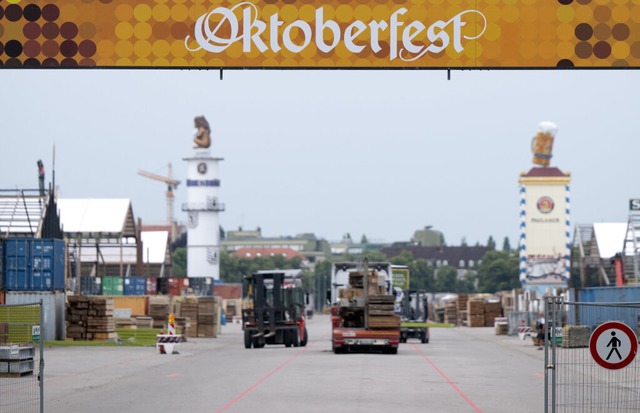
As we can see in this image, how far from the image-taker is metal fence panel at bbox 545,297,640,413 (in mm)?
16281

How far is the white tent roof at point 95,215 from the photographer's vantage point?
274 feet

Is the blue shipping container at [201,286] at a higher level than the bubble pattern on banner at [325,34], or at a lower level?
lower

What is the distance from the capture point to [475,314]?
3686 inches

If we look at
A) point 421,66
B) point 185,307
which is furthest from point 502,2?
point 185,307

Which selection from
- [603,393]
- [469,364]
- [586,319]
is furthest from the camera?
[469,364]

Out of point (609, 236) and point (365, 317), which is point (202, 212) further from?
point (365, 317)

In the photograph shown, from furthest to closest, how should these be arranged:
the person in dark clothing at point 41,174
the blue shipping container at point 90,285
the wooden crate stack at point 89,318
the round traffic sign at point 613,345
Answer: the blue shipping container at point 90,285, the person in dark clothing at point 41,174, the wooden crate stack at point 89,318, the round traffic sign at point 613,345

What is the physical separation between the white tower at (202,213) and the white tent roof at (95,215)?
64.8 m

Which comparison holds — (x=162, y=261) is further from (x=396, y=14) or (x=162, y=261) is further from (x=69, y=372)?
(x=396, y=14)

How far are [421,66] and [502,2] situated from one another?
1.51 meters

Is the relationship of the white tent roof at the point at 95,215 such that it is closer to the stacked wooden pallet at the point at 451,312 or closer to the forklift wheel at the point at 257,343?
the stacked wooden pallet at the point at 451,312

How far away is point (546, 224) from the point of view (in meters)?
128

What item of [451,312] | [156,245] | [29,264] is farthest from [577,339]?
[156,245]

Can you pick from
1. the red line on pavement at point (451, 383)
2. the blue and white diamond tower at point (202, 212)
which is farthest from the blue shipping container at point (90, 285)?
the blue and white diamond tower at point (202, 212)
